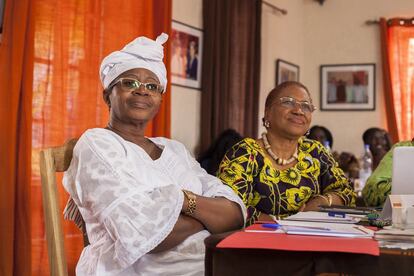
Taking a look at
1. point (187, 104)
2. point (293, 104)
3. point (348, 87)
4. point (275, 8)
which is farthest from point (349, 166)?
point (293, 104)

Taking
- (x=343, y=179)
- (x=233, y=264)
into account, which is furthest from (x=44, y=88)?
(x=233, y=264)

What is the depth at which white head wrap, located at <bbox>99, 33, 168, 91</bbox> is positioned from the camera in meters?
2.18

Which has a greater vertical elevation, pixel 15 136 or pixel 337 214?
pixel 15 136

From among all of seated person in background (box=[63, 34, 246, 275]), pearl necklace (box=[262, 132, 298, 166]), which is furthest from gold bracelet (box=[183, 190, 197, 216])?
pearl necklace (box=[262, 132, 298, 166])

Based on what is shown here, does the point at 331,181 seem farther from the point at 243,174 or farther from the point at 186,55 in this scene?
the point at 186,55

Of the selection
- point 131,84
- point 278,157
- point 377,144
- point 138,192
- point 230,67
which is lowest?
point 138,192

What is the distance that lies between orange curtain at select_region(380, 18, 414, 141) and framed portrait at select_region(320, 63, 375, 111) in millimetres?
258

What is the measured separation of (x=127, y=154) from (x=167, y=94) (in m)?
2.61

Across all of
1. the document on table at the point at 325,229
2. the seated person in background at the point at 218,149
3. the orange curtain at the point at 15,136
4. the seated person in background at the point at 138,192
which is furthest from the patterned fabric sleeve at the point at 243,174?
the seated person in background at the point at 218,149

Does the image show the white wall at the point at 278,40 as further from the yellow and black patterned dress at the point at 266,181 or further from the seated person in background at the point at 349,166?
the yellow and black patterned dress at the point at 266,181

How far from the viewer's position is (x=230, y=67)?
18.5 ft

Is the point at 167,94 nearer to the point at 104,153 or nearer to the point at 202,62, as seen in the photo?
the point at 202,62

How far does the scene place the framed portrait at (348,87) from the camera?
305 inches

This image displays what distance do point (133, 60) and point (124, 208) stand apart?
571 millimetres
